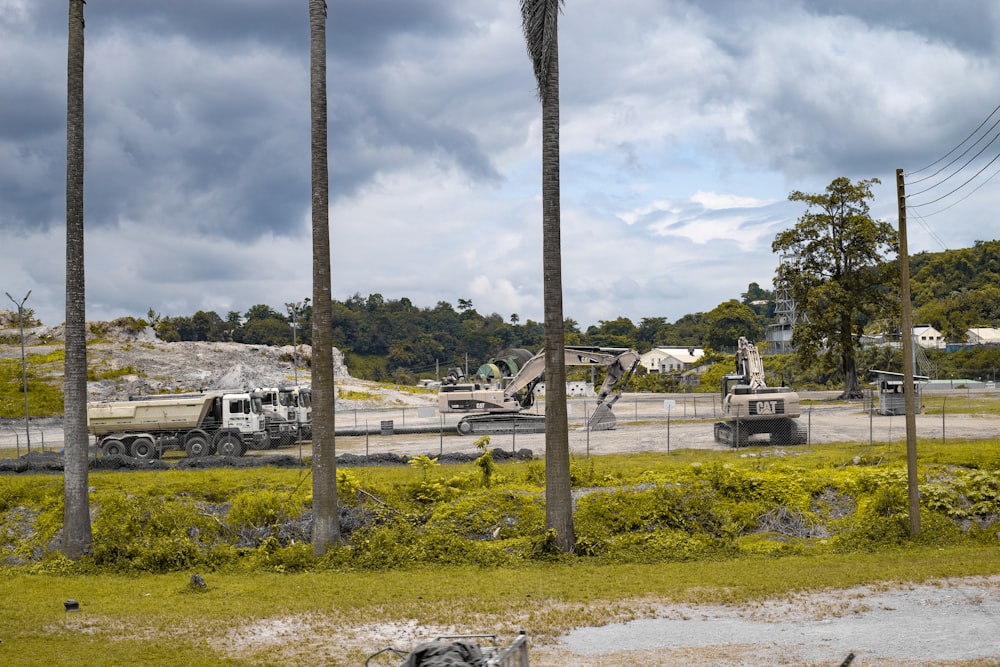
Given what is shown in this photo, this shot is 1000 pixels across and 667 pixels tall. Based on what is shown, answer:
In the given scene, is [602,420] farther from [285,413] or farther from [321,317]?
[321,317]

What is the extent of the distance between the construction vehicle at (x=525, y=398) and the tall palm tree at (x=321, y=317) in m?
20.9

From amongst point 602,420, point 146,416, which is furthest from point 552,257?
point 146,416

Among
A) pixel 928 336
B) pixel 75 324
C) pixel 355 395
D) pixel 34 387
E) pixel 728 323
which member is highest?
pixel 728 323

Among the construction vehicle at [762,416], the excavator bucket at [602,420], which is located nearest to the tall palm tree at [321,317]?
the construction vehicle at [762,416]

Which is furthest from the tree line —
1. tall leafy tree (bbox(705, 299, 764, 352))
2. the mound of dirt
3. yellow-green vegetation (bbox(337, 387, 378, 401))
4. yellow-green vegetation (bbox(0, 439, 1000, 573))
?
yellow-green vegetation (bbox(0, 439, 1000, 573))

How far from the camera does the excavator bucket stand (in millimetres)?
41812

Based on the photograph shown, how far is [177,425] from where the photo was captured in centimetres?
3800

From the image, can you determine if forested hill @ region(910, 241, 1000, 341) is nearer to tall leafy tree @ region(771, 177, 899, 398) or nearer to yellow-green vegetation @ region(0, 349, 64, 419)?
tall leafy tree @ region(771, 177, 899, 398)

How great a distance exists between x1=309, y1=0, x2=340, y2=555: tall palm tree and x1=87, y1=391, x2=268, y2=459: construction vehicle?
21006mm

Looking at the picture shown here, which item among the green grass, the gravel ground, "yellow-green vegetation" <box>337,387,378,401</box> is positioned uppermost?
"yellow-green vegetation" <box>337,387,378,401</box>

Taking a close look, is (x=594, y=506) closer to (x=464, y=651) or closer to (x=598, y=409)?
(x=464, y=651)

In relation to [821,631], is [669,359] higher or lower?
higher

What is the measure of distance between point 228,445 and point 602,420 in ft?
54.6

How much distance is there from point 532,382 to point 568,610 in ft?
104
